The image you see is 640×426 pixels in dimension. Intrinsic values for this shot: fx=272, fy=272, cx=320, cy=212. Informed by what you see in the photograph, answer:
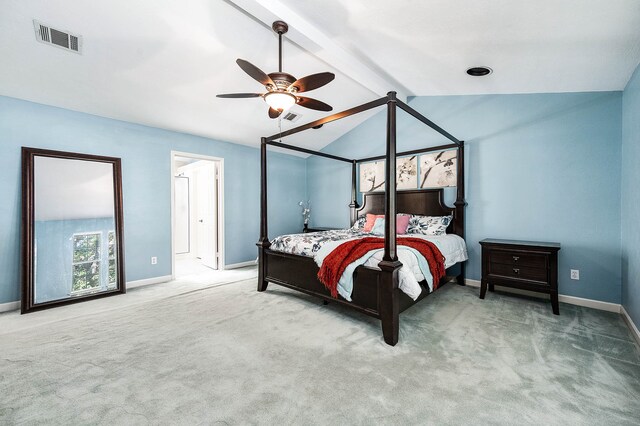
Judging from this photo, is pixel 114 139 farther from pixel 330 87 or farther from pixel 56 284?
pixel 330 87

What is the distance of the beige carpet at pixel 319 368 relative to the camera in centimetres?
150

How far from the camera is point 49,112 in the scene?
326 centimetres

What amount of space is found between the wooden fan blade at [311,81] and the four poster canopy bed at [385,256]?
15.2 inches

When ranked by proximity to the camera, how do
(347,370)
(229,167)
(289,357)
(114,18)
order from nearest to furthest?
(347,370), (289,357), (114,18), (229,167)

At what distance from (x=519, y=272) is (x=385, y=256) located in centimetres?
185

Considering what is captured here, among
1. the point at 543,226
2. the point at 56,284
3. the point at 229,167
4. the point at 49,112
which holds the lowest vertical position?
the point at 56,284

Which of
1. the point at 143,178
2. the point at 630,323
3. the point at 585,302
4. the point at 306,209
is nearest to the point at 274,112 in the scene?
the point at 143,178

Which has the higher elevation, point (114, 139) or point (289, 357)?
point (114, 139)

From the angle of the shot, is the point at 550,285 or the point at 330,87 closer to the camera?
the point at 550,285

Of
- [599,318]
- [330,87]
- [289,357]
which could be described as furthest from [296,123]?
[599,318]

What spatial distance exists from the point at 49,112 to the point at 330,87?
3462mm

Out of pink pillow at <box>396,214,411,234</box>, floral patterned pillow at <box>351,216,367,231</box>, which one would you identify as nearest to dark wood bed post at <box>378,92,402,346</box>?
pink pillow at <box>396,214,411,234</box>

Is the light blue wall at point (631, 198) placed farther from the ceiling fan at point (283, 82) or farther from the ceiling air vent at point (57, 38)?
the ceiling air vent at point (57, 38)

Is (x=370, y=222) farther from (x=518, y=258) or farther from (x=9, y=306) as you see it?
(x=9, y=306)
